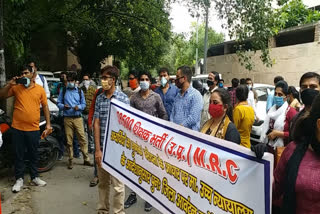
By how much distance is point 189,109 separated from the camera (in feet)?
12.8

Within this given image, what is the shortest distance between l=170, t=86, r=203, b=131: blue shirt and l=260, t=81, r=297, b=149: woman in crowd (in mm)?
950

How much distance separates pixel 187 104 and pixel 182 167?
5.60 feet

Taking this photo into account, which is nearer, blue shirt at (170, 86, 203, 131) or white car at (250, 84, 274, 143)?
blue shirt at (170, 86, 203, 131)

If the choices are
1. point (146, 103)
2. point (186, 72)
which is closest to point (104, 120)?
point (146, 103)

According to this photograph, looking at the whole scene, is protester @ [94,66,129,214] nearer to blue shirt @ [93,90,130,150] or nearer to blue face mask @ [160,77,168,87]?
blue shirt @ [93,90,130,150]

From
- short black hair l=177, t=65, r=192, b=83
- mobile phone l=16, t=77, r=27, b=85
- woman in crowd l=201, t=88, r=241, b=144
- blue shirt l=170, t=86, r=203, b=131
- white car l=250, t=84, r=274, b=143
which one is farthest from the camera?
white car l=250, t=84, r=274, b=143

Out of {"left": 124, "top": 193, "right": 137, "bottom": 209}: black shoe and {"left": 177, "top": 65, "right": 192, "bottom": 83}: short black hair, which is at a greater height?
{"left": 177, "top": 65, "right": 192, "bottom": 83}: short black hair

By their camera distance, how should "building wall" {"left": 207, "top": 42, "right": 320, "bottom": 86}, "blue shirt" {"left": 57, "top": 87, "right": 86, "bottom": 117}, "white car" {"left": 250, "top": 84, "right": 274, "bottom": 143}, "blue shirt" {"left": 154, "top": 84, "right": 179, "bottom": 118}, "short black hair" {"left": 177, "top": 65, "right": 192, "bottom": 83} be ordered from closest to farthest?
"short black hair" {"left": 177, "top": 65, "right": 192, "bottom": 83} < "blue shirt" {"left": 154, "top": 84, "right": 179, "bottom": 118} < "blue shirt" {"left": 57, "top": 87, "right": 86, "bottom": 117} < "white car" {"left": 250, "top": 84, "right": 274, "bottom": 143} < "building wall" {"left": 207, "top": 42, "right": 320, "bottom": 86}

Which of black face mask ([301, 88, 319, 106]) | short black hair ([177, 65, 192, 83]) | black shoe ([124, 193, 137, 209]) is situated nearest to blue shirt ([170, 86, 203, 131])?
short black hair ([177, 65, 192, 83])

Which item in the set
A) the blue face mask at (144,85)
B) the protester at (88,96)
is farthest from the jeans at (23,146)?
the protester at (88,96)

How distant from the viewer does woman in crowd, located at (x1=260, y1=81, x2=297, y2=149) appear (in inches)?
141

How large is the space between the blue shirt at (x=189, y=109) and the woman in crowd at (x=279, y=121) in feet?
3.12

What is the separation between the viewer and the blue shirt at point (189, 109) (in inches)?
150

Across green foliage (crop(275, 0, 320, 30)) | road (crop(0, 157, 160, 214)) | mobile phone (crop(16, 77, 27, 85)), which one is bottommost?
road (crop(0, 157, 160, 214))
